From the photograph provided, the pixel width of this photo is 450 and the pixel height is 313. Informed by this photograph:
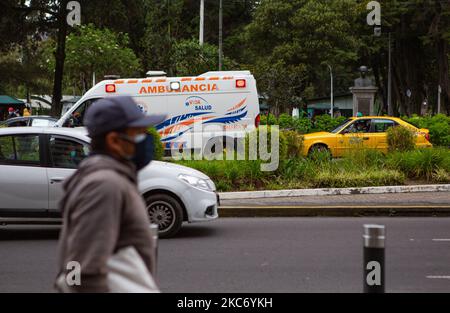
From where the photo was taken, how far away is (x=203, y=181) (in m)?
10.1

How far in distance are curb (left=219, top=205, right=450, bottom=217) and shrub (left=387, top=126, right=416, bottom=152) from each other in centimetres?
475

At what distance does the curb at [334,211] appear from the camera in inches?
488

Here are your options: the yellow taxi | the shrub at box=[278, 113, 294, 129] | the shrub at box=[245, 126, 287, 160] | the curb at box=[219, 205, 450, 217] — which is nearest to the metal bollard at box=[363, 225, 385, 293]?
the curb at box=[219, 205, 450, 217]

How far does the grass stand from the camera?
14.5 metres

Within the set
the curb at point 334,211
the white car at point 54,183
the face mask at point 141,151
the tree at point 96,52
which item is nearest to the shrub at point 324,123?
the curb at point 334,211

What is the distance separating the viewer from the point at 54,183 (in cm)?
964

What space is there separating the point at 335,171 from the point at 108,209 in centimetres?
1247

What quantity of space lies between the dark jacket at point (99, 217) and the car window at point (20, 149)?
22.5 feet

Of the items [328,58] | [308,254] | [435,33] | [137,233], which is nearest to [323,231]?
[308,254]

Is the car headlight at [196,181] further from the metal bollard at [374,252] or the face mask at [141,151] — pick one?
the face mask at [141,151]

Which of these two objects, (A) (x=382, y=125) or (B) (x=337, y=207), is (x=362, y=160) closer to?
(B) (x=337, y=207)

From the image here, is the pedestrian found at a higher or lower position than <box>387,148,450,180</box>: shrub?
higher

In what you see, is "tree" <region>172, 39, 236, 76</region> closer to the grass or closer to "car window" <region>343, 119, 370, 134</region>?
"car window" <region>343, 119, 370, 134</region>
